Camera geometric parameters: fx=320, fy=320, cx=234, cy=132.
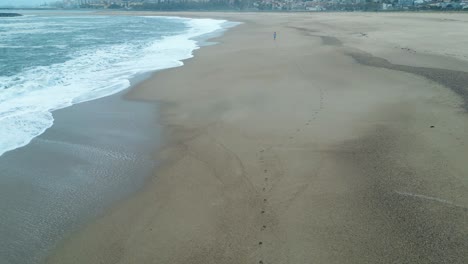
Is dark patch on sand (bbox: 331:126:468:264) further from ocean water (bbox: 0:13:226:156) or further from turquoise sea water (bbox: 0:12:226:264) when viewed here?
ocean water (bbox: 0:13:226:156)

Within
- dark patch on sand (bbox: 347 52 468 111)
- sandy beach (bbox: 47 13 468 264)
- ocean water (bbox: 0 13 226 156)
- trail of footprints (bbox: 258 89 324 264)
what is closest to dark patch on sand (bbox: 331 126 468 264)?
sandy beach (bbox: 47 13 468 264)

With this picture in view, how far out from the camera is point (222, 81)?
11.6 meters

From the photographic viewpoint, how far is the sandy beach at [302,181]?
380 cm

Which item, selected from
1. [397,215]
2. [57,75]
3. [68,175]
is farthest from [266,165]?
[57,75]

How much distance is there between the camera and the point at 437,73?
10.9 metres

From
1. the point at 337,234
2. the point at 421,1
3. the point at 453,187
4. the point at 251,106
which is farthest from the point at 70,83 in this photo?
the point at 421,1

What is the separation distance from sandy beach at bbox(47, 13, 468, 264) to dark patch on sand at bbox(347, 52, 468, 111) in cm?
8

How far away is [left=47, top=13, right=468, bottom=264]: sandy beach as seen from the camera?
3805 mm

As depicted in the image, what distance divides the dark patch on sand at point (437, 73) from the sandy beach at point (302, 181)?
8cm

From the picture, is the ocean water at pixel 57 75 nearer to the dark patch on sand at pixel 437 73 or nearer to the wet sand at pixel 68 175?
the wet sand at pixel 68 175

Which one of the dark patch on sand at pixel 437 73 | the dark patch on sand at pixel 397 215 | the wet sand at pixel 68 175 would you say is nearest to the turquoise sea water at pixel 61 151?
the wet sand at pixel 68 175

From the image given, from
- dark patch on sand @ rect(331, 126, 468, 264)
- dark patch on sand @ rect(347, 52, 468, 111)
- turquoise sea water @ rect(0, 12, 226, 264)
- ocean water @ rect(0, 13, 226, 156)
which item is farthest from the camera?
dark patch on sand @ rect(347, 52, 468, 111)

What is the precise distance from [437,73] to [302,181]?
8635mm

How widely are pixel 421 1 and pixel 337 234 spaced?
3884 inches
